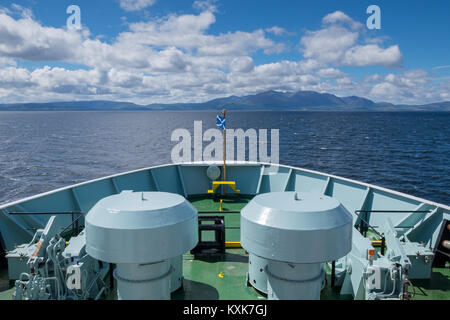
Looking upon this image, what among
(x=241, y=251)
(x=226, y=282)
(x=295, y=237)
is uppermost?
(x=295, y=237)

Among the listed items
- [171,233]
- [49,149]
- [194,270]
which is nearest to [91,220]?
[171,233]

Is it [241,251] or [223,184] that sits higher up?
[223,184]

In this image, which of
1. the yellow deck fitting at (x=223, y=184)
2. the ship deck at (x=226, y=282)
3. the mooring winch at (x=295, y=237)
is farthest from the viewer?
the yellow deck fitting at (x=223, y=184)

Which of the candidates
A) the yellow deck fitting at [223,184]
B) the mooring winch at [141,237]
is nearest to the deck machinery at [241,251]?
the mooring winch at [141,237]

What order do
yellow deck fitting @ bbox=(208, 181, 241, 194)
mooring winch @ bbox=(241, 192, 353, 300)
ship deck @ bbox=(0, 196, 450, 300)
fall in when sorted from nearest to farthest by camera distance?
mooring winch @ bbox=(241, 192, 353, 300)
ship deck @ bbox=(0, 196, 450, 300)
yellow deck fitting @ bbox=(208, 181, 241, 194)

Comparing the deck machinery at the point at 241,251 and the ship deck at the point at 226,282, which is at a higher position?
the deck machinery at the point at 241,251

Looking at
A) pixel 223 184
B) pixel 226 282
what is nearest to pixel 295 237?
pixel 226 282

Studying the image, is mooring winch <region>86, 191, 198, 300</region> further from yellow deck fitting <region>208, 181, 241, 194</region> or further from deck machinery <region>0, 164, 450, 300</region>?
yellow deck fitting <region>208, 181, 241, 194</region>

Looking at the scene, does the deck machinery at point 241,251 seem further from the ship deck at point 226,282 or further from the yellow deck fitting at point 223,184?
the yellow deck fitting at point 223,184

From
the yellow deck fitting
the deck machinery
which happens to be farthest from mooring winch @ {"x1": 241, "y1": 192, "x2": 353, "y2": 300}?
the yellow deck fitting

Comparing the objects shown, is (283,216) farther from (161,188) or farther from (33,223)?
(161,188)

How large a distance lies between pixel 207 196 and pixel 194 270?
596 cm

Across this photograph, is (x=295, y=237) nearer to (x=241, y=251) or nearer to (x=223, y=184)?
(x=241, y=251)

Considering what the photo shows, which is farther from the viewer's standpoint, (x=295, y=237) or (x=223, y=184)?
(x=223, y=184)
